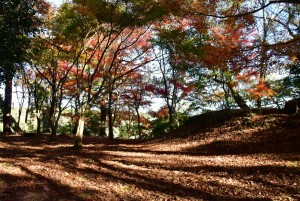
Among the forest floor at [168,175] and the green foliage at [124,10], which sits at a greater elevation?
the green foliage at [124,10]

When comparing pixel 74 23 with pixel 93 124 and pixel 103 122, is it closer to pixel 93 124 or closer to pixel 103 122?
pixel 103 122

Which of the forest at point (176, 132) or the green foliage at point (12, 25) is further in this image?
the green foliage at point (12, 25)

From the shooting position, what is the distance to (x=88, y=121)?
27.9 meters

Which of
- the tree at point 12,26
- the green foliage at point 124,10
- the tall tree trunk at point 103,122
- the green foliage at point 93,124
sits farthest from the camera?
the green foliage at point 93,124

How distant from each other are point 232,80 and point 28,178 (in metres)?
13.5

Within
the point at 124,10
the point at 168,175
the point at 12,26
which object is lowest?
the point at 168,175

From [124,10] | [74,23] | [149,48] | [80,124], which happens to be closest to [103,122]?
[149,48]

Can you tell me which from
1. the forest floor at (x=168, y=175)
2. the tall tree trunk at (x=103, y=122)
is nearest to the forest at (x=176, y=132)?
the forest floor at (x=168, y=175)

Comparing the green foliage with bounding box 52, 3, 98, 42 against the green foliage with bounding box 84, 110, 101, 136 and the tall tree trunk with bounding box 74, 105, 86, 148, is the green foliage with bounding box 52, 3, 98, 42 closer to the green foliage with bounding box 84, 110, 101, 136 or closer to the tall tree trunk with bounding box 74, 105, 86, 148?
the tall tree trunk with bounding box 74, 105, 86, 148

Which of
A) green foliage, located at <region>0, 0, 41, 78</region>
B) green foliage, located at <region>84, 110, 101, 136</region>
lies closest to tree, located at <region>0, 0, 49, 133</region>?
green foliage, located at <region>0, 0, 41, 78</region>

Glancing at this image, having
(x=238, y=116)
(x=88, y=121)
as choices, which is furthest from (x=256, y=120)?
(x=88, y=121)

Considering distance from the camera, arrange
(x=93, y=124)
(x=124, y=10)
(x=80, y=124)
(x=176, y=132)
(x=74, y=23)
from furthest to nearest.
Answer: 1. (x=93, y=124)
2. (x=176, y=132)
3. (x=74, y=23)
4. (x=124, y=10)
5. (x=80, y=124)

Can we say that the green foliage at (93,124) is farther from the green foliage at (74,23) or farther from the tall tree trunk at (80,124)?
the tall tree trunk at (80,124)

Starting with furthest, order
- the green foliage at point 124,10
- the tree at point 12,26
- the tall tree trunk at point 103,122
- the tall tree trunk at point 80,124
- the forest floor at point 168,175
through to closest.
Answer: the tall tree trunk at point 103,122 < the green foliage at point 124,10 < the tall tree trunk at point 80,124 < the tree at point 12,26 < the forest floor at point 168,175
